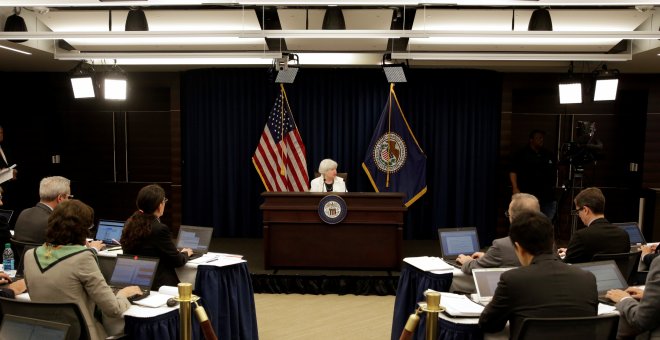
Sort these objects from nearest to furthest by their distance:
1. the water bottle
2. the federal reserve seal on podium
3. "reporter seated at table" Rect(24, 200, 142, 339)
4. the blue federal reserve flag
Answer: "reporter seated at table" Rect(24, 200, 142, 339), the water bottle, the federal reserve seal on podium, the blue federal reserve flag

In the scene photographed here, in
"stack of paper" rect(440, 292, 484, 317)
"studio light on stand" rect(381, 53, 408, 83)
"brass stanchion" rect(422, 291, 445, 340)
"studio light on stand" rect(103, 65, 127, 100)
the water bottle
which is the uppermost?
"studio light on stand" rect(381, 53, 408, 83)

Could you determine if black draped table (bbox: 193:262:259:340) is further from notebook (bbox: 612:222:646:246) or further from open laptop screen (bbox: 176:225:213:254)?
notebook (bbox: 612:222:646:246)

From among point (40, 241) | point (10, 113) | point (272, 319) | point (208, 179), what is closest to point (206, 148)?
point (208, 179)

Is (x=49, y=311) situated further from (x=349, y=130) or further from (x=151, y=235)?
(x=349, y=130)

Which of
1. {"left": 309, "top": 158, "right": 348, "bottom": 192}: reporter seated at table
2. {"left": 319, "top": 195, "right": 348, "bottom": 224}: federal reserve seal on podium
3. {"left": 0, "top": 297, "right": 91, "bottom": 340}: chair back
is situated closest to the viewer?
{"left": 0, "top": 297, "right": 91, "bottom": 340}: chair back

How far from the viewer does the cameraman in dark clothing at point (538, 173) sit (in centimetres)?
734

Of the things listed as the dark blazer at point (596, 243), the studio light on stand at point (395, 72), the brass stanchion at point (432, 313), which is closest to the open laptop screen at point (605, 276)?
the dark blazer at point (596, 243)

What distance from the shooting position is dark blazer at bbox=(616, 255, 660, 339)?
8.43ft

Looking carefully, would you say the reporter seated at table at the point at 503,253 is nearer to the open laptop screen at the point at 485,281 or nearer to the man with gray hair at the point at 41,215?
the open laptop screen at the point at 485,281

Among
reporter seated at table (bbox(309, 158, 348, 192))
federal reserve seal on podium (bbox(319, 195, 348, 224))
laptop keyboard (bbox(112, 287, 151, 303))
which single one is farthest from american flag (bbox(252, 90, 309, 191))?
laptop keyboard (bbox(112, 287, 151, 303))

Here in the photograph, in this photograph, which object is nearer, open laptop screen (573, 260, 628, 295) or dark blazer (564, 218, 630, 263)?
open laptop screen (573, 260, 628, 295)

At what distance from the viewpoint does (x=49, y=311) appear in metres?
2.54

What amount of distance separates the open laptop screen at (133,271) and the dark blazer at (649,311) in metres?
2.52

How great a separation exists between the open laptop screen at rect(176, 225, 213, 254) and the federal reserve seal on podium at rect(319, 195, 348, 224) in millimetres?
1850
